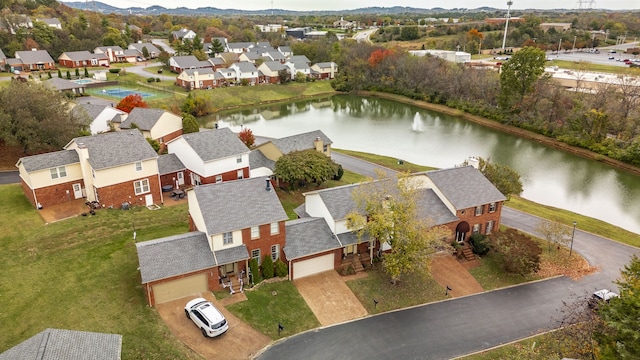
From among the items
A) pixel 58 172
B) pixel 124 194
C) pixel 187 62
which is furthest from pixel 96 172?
pixel 187 62

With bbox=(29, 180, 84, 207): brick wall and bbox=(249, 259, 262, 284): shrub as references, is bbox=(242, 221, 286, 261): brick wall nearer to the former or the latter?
bbox=(249, 259, 262, 284): shrub

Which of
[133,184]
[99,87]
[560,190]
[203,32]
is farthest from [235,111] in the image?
[203,32]

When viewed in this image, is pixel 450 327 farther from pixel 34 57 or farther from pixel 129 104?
pixel 34 57

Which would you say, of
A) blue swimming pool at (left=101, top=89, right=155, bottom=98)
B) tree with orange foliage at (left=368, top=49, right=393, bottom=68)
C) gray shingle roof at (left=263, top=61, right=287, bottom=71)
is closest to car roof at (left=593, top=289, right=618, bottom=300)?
blue swimming pool at (left=101, top=89, right=155, bottom=98)

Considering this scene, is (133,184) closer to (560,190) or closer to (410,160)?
(410,160)

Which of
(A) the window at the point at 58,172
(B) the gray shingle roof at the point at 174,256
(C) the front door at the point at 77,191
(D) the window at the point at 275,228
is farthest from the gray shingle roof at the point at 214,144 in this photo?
(D) the window at the point at 275,228
